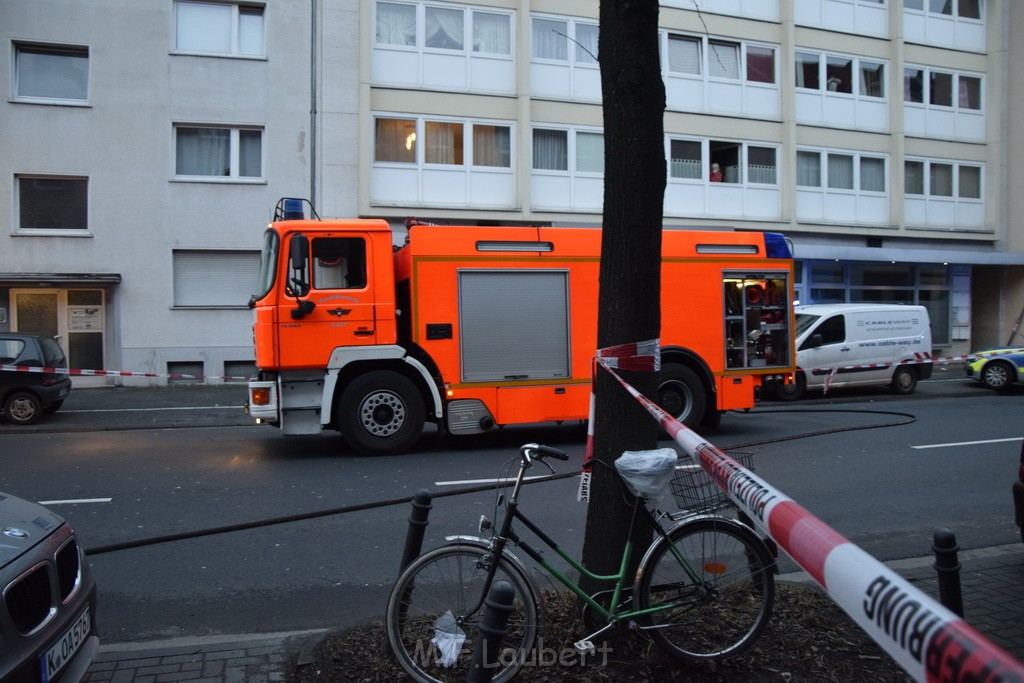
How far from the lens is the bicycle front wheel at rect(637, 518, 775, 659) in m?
3.80

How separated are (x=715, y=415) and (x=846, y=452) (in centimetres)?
194

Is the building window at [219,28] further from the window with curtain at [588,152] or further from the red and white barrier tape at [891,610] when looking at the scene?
the red and white barrier tape at [891,610]

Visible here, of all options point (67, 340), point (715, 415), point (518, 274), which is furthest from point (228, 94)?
point (715, 415)

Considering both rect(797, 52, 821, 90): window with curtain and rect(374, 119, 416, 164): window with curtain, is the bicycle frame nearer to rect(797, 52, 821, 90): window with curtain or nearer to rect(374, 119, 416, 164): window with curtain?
rect(374, 119, 416, 164): window with curtain

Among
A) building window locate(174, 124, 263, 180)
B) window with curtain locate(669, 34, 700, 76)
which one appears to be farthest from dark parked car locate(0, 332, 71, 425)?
window with curtain locate(669, 34, 700, 76)

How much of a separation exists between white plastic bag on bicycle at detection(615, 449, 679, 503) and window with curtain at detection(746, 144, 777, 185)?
22.0 meters

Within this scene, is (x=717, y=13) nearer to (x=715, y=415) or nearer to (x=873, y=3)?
(x=873, y=3)

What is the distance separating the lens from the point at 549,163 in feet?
72.6

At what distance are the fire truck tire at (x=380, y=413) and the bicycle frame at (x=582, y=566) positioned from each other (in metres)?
6.30

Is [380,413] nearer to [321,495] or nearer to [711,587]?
[321,495]

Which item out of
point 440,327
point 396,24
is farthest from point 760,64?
point 440,327

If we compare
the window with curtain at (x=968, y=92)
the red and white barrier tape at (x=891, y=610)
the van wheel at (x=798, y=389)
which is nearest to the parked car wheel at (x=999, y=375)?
the van wheel at (x=798, y=389)

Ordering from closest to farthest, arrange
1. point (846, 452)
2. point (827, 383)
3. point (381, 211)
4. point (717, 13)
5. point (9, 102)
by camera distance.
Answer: point (846, 452) → point (827, 383) → point (9, 102) → point (381, 211) → point (717, 13)

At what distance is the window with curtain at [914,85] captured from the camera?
26297mm
